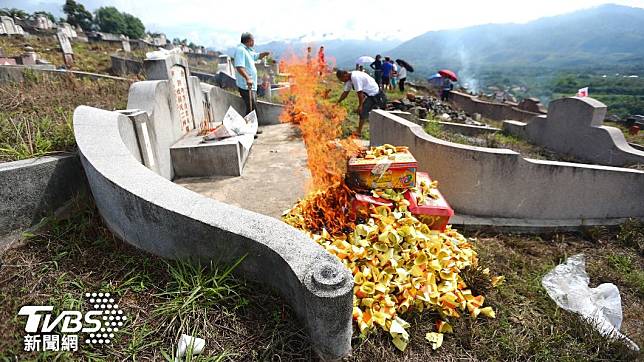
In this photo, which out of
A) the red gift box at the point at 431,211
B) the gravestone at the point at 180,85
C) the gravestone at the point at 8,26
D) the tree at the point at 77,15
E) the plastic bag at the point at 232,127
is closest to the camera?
the red gift box at the point at 431,211

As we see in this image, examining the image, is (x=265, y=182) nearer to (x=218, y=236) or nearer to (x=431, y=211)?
(x=431, y=211)

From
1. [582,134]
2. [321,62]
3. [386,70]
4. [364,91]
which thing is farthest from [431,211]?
[321,62]

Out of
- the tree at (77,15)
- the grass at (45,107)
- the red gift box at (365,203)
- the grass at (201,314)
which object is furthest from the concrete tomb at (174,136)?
the tree at (77,15)

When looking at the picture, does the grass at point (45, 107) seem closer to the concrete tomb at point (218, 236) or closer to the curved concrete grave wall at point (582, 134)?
the concrete tomb at point (218, 236)

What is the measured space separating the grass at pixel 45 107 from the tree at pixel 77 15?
237 feet

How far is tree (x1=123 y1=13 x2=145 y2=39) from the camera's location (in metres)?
67.6

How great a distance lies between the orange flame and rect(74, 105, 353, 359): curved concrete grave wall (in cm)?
235

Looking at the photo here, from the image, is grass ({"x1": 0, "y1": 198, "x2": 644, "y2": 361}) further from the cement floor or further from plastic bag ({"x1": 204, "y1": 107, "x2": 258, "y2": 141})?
plastic bag ({"x1": 204, "y1": 107, "x2": 258, "y2": 141})

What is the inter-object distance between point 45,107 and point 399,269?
6.01 metres

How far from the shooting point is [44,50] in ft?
64.2

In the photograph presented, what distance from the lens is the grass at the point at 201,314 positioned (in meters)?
2.25

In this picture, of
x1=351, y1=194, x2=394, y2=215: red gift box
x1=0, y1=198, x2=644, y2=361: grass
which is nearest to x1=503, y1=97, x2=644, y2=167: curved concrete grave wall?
x1=0, y1=198, x2=644, y2=361: grass

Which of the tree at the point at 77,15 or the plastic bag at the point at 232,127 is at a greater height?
the tree at the point at 77,15

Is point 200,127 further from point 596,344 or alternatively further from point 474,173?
point 596,344
